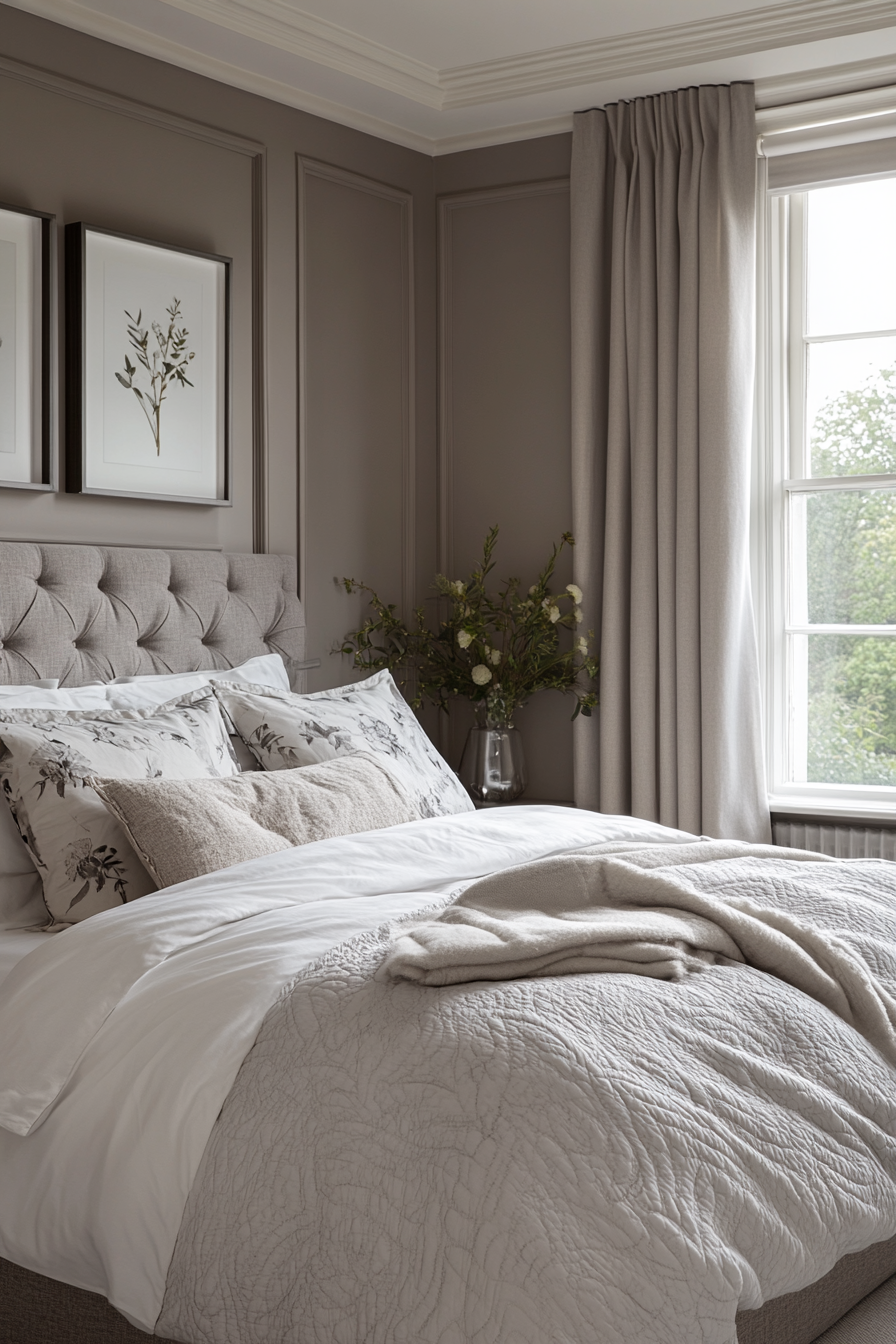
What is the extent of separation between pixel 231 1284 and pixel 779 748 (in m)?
2.80

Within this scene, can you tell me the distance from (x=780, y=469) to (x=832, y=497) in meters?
0.18

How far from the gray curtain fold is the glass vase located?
0.90 ft

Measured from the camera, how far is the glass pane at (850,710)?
376 centimetres

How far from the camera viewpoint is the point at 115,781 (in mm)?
2199

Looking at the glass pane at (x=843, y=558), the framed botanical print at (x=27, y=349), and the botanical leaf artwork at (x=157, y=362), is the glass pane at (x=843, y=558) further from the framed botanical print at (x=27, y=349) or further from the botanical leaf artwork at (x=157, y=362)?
the framed botanical print at (x=27, y=349)

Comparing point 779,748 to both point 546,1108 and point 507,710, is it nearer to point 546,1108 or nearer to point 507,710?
point 507,710

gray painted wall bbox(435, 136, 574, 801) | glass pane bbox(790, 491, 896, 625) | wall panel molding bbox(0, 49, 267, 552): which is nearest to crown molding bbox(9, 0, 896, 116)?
wall panel molding bbox(0, 49, 267, 552)

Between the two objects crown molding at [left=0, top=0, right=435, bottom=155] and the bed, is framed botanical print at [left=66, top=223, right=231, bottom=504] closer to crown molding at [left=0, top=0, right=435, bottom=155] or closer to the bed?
crown molding at [left=0, top=0, right=435, bottom=155]

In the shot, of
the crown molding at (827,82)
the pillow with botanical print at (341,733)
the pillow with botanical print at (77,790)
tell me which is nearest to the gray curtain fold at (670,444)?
the crown molding at (827,82)

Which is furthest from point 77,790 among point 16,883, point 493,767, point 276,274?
point 276,274

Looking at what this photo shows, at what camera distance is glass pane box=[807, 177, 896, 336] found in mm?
3744

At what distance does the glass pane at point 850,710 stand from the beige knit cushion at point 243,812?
5.67ft

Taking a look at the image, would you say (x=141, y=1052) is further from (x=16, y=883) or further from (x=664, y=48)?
(x=664, y=48)

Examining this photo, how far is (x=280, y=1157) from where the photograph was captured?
1429 millimetres
